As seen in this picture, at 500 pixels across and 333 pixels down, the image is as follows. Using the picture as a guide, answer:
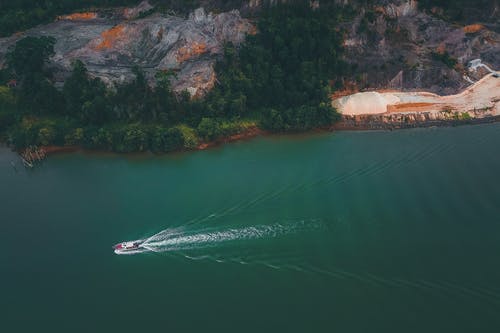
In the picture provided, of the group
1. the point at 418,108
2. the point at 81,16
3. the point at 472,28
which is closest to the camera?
the point at 418,108

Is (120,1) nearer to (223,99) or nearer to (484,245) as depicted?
(223,99)

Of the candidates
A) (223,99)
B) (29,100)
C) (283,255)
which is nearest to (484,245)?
(283,255)

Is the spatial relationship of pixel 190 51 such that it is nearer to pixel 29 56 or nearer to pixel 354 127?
pixel 29 56

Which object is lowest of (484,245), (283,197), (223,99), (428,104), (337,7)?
(484,245)

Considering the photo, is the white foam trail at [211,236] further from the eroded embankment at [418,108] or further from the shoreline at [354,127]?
the eroded embankment at [418,108]

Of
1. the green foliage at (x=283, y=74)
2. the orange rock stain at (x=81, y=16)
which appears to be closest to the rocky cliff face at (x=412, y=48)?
the green foliage at (x=283, y=74)

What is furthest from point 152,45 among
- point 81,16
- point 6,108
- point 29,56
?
point 6,108
